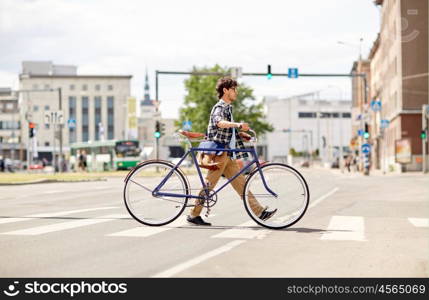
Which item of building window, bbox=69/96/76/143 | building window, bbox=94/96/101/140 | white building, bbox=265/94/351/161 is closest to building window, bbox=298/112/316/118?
white building, bbox=265/94/351/161

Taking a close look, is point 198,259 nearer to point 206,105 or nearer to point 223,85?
point 223,85

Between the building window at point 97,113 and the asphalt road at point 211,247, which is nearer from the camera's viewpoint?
the asphalt road at point 211,247

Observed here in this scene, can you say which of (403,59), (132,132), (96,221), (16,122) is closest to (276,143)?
(132,132)

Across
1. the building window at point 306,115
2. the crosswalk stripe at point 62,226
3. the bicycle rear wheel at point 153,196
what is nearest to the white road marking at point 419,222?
the bicycle rear wheel at point 153,196

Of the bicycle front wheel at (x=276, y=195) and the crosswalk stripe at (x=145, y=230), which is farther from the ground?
the bicycle front wheel at (x=276, y=195)

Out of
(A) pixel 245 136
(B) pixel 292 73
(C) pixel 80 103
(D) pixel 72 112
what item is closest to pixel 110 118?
(C) pixel 80 103

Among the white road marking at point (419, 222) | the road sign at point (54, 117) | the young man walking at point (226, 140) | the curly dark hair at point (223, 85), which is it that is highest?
the road sign at point (54, 117)

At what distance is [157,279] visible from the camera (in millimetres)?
5473

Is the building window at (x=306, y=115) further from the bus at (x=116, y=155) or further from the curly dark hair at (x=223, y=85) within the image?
the curly dark hair at (x=223, y=85)

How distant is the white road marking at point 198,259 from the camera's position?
18.9ft

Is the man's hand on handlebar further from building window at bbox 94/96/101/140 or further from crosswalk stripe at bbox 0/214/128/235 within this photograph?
building window at bbox 94/96/101/140

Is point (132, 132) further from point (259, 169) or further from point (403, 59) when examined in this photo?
point (259, 169)

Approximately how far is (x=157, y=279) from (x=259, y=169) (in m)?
3.96

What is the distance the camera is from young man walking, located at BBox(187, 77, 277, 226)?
9.15 meters
